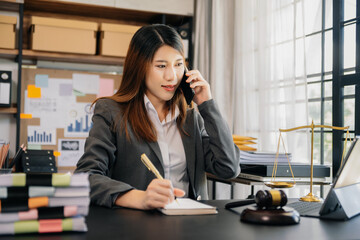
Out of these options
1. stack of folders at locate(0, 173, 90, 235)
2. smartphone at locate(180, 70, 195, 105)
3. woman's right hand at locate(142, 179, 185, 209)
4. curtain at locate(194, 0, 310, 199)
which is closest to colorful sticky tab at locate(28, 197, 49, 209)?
stack of folders at locate(0, 173, 90, 235)

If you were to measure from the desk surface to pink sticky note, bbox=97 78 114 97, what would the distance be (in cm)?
247

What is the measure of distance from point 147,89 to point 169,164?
306mm

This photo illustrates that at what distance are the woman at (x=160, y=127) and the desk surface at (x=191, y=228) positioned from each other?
431 millimetres

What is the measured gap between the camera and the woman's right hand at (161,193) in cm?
101

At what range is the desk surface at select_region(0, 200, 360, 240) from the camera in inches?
31.1

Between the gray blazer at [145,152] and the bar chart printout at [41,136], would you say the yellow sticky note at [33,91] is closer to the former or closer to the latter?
the bar chart printout at [41,136]

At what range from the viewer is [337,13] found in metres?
2.28

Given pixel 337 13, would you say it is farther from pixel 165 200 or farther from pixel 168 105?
pixel 165 200

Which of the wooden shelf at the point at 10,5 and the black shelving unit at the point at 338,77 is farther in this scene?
the wooden shelf at the point at 10,5

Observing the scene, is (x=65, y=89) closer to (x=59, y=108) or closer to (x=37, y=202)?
(x=59, y=108)

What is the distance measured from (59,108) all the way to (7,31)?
697 mm

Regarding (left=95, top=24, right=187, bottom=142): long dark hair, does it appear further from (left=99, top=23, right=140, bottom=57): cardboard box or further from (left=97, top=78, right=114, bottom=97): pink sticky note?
(left=97, top=78, right=114, bottom=97): pink sticky note

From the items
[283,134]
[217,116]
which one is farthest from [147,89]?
[283,134]

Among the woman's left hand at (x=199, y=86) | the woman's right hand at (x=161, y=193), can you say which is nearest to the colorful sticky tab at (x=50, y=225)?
the woman's right hand at (x=161, y=193)
